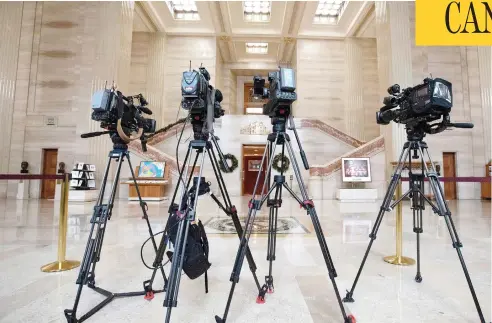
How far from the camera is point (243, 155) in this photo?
45.2 feet

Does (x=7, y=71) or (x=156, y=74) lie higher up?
(x=156, y=74)

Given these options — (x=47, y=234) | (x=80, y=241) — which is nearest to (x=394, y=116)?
(x=80, y=241)

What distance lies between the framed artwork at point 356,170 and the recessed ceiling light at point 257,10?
409 inches

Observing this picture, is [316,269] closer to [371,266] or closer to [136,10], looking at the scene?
[371,266]

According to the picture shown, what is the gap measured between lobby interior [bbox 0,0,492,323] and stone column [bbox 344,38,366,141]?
92 mm

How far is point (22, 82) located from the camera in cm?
1193

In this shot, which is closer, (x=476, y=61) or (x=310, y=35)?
(x=476, y=61)

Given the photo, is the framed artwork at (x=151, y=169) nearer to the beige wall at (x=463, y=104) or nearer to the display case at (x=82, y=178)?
the display case at (x=82, y=178)

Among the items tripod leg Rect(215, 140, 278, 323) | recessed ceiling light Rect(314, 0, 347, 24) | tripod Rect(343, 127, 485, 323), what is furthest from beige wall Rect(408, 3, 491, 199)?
tripod leg Rect(215, 140, 278, 323)

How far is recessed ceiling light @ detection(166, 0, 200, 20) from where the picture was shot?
15.6 metres

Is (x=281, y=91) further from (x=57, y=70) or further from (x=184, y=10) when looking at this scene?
(x=184, y=10)

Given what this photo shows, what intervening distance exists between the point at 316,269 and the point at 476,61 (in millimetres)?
15136

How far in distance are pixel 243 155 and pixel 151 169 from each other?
494 cm

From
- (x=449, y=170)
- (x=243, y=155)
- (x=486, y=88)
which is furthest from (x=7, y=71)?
(x=486, y=88)
